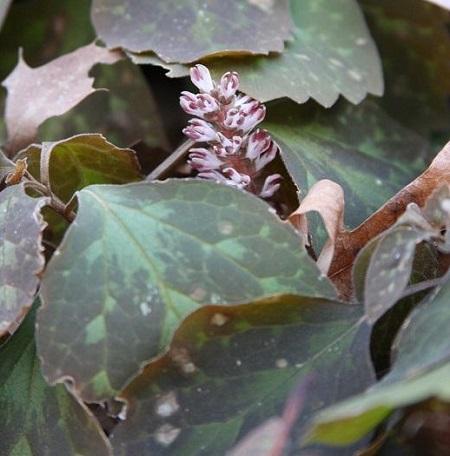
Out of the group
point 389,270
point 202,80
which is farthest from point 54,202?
point 389,270

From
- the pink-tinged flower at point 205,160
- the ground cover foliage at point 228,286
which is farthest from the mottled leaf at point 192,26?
the pink-tinged flower at point 205,160

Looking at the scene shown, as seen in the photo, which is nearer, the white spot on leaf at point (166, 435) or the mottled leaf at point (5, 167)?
the white spot on leaf at point (166, 435)

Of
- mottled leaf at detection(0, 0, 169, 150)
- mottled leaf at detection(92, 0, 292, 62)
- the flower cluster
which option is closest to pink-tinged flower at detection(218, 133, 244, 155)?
the flower cluster

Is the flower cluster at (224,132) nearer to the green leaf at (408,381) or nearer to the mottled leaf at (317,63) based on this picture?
the mottled leaf at (317,63)

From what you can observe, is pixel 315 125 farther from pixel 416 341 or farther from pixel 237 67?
pixel 416 341

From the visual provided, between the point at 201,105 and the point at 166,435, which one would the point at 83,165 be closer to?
the point at 201,105
